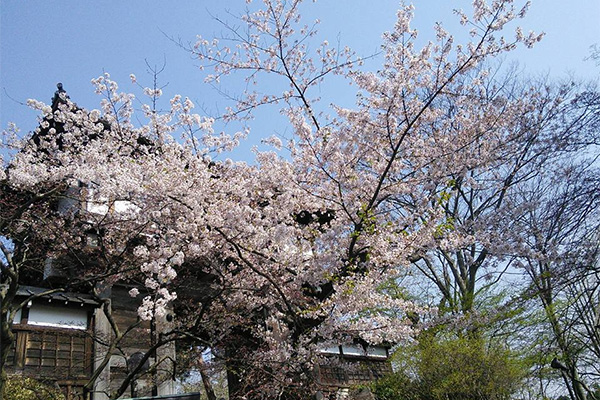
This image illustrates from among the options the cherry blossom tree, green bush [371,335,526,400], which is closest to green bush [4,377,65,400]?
the cherry blossom tree

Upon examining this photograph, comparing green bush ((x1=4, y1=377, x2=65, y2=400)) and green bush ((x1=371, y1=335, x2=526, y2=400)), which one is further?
green bush ((x1=371, y1=335, x2=526, y2=400))

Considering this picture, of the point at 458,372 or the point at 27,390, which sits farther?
the point at 458,372

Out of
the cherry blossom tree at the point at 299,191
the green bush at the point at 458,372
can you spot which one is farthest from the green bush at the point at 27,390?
the green bush at the point at 458,372

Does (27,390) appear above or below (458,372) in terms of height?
above

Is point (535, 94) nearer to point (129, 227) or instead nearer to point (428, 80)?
point (428, 80)

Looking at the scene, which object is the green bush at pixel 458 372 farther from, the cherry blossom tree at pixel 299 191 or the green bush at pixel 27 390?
the green bush at pixel 27 390

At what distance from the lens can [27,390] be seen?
22.5 ft

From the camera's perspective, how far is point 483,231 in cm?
693

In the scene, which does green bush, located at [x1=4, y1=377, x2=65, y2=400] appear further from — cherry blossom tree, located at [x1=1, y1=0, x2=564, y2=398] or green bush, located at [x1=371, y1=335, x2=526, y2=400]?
green bush, located at [x1=371, y1=335, x2=526, y2=400]

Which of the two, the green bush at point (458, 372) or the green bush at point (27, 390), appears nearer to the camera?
the green bush at point (27, 390)

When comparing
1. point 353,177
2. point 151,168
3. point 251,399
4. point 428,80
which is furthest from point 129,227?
point 428,80

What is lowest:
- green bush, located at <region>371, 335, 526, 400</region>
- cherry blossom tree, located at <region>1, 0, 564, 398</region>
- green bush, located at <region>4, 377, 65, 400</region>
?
green bush, located at <region>371, 335, 526, 400</region>

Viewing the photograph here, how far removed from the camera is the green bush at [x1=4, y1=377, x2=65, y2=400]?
21.5 feet

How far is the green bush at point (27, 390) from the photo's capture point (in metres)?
6.54
